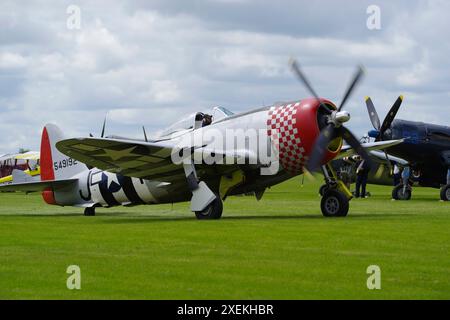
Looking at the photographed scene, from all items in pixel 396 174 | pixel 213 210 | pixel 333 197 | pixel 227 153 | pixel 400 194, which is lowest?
pixel 400 194

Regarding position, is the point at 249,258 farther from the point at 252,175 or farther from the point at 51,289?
the point at 252,175

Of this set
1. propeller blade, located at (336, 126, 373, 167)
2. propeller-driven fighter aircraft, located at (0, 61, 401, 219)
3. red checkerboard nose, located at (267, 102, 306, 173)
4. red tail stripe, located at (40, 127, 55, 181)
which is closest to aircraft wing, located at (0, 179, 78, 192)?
red tail stripe, located at (40, 127, 55, 181)

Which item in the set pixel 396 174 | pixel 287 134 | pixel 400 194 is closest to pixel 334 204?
pixel 287 134

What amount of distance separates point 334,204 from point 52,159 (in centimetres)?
889

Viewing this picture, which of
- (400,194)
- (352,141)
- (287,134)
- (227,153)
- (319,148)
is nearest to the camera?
(319,148)

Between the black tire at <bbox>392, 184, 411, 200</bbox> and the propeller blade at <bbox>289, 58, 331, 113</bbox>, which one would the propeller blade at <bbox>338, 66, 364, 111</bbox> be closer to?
the propeller blade at <bbox>289, 58, 331, 113</bbox>

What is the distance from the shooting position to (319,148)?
1780 centimetres

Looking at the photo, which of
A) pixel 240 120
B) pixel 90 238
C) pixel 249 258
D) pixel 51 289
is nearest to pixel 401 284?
pixel 249 258

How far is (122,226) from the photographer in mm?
16938

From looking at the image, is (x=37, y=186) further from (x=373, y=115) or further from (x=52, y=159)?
(x=373, y=115)

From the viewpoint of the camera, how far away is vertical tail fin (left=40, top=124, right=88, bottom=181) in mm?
23850

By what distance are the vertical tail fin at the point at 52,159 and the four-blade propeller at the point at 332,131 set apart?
8.15 meters

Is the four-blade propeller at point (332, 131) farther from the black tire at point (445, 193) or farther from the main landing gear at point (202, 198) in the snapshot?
the black tire at point (445, 193)

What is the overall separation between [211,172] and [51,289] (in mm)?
11507
